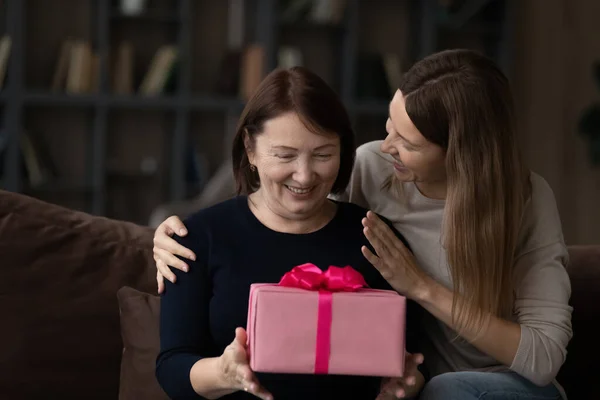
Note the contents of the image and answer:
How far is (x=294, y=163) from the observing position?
1.66 m

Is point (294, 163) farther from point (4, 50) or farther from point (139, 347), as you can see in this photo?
point (4, 50)

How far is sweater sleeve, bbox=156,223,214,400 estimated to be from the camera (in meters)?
1.67

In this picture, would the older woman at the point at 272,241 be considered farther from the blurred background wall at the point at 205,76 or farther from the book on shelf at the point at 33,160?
the book on shelf at the point at 33,160

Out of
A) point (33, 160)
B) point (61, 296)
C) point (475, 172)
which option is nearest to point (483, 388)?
point (475, 172)

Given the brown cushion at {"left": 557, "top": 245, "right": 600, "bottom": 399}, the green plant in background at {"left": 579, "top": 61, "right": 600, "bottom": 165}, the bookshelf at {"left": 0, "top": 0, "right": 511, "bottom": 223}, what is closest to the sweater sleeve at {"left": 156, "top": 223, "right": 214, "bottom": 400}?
the brown cushion at {"left": 557, "top": 245, "right": 600, "bottom": 399}

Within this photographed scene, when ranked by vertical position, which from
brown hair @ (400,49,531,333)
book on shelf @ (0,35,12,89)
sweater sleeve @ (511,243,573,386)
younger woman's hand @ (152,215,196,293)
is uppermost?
book on shelf @ (0,35,12,89)

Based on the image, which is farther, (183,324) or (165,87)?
(165,87)

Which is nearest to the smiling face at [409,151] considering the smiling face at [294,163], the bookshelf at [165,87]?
the smiling face at [294,163]

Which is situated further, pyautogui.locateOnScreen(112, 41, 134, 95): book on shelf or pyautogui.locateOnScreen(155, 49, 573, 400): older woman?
pyautogui.locateOnScreen(112, 41, 134, 95): book on shelf

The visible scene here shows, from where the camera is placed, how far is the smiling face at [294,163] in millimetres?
1657

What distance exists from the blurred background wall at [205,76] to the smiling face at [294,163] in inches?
128

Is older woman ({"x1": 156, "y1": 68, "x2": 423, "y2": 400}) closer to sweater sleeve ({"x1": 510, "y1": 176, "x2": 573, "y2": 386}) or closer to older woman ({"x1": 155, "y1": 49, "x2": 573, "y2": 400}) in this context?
older woman ({"x1": 155, "y1": 49, "x2": 573, "y2": 400})

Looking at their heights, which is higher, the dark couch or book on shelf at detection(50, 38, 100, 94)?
book on shelf at detection(50, 38, 100, 94)

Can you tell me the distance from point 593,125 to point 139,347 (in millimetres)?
4320
